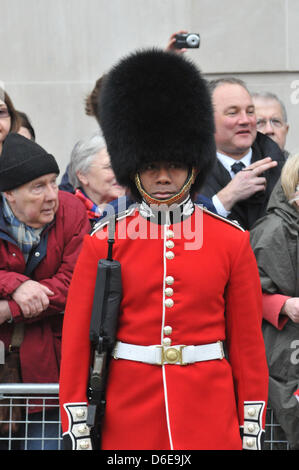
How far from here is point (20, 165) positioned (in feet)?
13.2

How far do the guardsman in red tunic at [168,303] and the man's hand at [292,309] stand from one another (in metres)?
0.70

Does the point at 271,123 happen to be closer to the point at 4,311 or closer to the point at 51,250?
the point at 51,250

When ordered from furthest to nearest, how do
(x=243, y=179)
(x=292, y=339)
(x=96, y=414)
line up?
(x=243, y=179) < (x=292, y=339) < (x=96, y=414)

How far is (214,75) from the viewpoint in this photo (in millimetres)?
7074

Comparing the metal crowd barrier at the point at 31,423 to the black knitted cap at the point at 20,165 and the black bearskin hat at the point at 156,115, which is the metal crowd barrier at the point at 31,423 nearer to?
the black knitted cap at the point at 20,165

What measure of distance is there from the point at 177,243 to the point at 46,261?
100 centimetres

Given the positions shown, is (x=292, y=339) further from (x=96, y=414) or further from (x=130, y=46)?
(x=130, y=46)

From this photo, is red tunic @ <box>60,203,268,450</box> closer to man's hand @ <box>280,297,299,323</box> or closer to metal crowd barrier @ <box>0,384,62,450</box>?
man's hand @ <box>280,297,299,323</box>

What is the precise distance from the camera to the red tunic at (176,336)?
3.12 m

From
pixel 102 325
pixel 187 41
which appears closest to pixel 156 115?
pixel 102 325

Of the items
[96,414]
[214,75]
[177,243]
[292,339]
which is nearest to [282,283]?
A: [292,339]

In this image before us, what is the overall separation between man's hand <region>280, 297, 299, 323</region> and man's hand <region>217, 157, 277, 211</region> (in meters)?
0.67

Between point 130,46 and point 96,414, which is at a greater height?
point 130,46

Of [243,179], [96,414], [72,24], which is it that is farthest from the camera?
[72,24]
